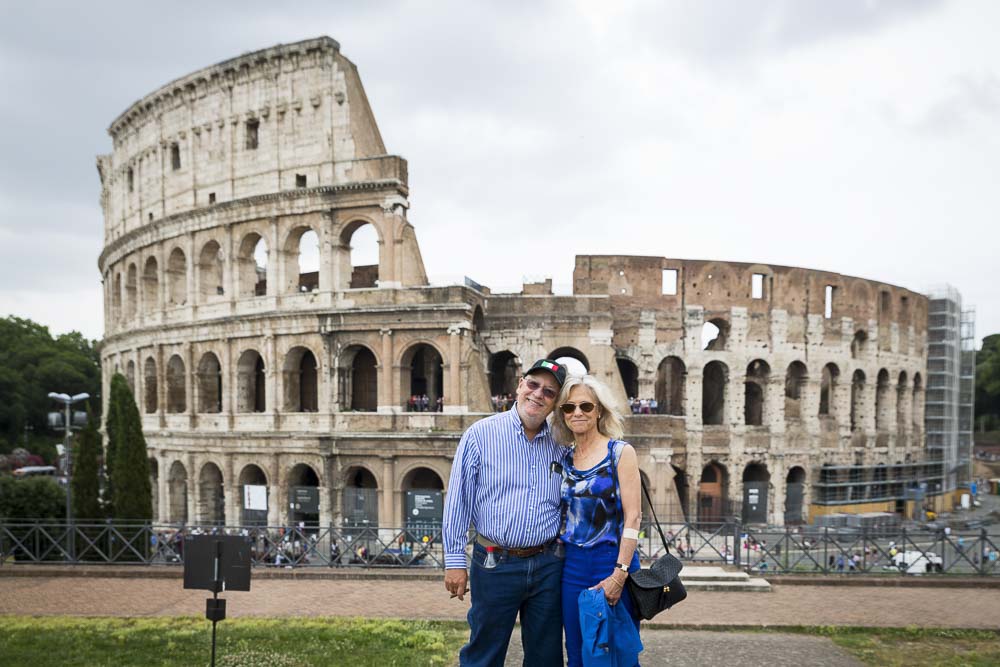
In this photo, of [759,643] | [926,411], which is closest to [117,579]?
[759,643]

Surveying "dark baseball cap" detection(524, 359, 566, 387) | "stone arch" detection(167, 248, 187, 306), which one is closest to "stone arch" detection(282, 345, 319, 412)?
"stone arch" detection(167, 248, 187, 306)

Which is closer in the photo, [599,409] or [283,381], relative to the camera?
[599,409]

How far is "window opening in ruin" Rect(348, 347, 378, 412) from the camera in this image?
2502 cm

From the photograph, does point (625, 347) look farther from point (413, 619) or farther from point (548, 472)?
point (548, 472)

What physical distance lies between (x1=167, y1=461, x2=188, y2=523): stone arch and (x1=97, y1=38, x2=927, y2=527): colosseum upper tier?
80 mm

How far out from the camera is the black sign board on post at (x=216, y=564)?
22.7ft

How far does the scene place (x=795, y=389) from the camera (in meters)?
31.8

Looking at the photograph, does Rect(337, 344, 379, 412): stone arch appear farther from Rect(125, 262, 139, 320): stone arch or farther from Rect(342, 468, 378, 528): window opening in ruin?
Rect(125, 262, 139, 320): stone arch

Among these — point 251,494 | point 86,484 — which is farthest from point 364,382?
point 86,484

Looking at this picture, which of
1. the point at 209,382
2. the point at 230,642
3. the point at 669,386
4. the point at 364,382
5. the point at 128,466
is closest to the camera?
the point at 230,642

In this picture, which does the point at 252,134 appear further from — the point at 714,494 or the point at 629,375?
the point at 714,494

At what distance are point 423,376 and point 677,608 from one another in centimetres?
1737

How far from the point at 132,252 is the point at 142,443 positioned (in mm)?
11889

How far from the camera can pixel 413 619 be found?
963 centimetres
